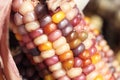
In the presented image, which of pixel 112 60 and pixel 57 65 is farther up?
pixel 57 65

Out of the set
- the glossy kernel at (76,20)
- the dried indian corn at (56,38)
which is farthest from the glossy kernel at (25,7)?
the glossy kernel at (76,20)

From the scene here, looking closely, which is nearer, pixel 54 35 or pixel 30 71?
pixel 54 35

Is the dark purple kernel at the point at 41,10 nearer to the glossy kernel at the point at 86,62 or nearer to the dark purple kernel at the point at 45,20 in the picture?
the dark purple kernel at the point at 45,20

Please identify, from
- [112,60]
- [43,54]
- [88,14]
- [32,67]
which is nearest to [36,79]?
[32,67]

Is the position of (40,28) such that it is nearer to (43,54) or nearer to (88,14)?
(43,54)

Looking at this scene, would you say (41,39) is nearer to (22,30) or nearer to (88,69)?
(22,30)

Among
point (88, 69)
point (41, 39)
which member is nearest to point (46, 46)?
point (41, 39)

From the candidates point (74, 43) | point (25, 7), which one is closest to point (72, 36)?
point (74, 43)

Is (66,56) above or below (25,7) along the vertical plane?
below

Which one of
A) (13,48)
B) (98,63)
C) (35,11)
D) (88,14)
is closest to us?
(35,11)
